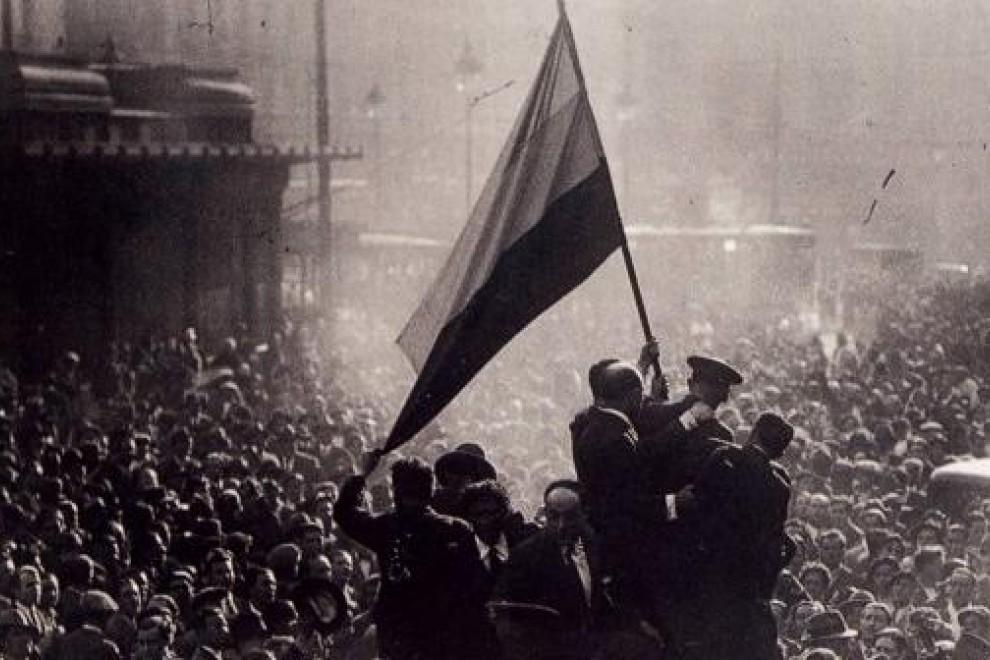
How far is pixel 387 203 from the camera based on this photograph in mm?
65500

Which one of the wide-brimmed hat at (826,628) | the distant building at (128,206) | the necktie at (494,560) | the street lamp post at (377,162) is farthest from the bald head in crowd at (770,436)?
the street lamp post at (377,162)

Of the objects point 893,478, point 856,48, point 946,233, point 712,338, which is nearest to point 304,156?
point 712,338

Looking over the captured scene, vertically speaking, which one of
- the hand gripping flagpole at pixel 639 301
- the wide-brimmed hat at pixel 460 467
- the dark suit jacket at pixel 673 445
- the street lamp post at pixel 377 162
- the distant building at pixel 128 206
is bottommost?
the street lamp post at pixel 377 162

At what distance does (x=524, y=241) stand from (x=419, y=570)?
173 cm

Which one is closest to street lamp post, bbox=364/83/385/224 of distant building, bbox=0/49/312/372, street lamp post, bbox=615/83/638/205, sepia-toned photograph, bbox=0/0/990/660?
sepia-toned photograph, bbox=0/0/990/660

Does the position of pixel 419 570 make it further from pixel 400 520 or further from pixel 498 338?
pixel 498 338

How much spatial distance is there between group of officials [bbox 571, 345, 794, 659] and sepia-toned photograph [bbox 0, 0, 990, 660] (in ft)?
0.05

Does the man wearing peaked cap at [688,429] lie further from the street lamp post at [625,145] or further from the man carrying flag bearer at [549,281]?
the street lamp post at [625,145]

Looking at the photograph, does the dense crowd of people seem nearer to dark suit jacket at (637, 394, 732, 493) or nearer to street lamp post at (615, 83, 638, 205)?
dark suit jacket at (637, 394, 732, 493)

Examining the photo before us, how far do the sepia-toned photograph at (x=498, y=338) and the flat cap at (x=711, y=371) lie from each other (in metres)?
0.02

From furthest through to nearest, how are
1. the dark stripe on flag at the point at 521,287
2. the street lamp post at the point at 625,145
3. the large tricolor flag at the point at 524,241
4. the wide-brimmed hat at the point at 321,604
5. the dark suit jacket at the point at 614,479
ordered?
1. the street lamp post at the point at 625,145
2. the wide-brimmed hat at the point at 321,604
3. the large tricolor flag at the point at 524,241
4. the dark stripe on flag at the point at 521,287
5. the dark suit jacket at the point at 614,479

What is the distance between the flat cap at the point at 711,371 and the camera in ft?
23.9

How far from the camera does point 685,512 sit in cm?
713

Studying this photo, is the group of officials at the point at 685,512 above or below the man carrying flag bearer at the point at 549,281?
below
